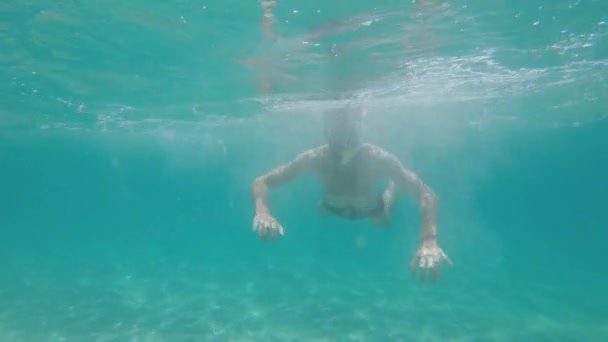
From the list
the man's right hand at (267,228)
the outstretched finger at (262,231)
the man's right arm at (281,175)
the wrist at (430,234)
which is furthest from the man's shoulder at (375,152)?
the outstretched finger at (262,231)

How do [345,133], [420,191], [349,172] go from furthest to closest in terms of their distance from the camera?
1. [349,172]
2. [345,133]
3. [420,191]

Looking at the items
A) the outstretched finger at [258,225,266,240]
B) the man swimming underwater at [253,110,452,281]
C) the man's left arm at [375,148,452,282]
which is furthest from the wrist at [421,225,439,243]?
the outstretched finger at [258,225,266,240]

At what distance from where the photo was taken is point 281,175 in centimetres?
805

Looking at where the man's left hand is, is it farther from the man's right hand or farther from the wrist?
the man's right hand

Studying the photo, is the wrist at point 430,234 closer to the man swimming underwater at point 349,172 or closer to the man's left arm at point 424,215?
the man's left arm at point 424,215

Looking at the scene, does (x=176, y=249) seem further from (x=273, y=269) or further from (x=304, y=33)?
(x=304, y=33)

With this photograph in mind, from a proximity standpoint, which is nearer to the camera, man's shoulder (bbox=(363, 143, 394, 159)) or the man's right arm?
the man's right arm

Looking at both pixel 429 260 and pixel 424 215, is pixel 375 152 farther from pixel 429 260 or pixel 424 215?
pixel 429 260

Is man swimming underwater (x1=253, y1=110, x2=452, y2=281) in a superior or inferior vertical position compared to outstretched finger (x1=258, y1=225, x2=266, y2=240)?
superior

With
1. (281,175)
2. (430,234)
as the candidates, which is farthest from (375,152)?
(430,234)

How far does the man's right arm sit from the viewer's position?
6.88 m

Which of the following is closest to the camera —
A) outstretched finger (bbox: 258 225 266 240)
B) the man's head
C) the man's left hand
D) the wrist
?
the man's left hand

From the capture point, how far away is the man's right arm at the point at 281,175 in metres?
6.88

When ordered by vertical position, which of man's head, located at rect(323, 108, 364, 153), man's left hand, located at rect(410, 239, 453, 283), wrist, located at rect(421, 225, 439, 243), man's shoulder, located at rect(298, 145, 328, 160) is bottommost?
man's left hand, located at rect(410, 239, 453, 283)
